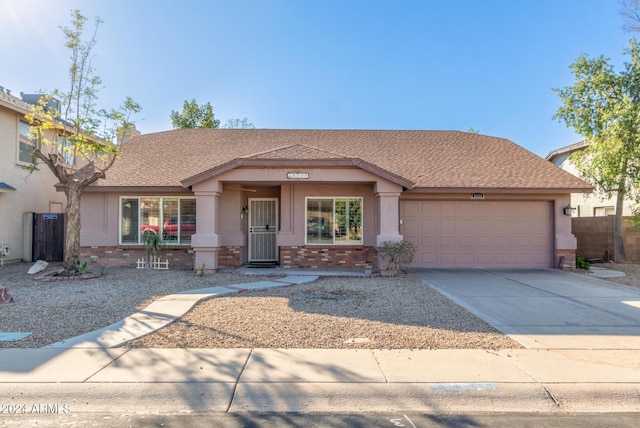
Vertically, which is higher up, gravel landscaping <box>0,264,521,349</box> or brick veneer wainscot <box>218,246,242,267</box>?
brick veneer wainscot <box>218,246,242,267</box>

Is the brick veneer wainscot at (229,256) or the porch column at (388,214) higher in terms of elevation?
the porch column at (388,214)

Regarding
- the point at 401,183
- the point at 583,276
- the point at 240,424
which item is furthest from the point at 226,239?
the point at 583,276

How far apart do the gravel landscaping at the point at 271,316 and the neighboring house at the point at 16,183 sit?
16.7ft

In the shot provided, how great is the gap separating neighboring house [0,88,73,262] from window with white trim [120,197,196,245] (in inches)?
181

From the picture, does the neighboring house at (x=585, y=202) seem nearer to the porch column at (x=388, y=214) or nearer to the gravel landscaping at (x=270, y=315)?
the porch column at (x=388, y=214)

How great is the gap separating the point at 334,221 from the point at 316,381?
851cm

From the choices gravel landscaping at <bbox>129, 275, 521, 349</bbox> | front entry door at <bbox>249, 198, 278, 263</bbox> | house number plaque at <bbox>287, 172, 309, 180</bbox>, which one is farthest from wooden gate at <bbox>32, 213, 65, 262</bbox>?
gravel landscaping at <bbox>129, 275, 521, 349</bbox>

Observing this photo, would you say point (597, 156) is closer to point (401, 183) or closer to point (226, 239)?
point (401, 183)

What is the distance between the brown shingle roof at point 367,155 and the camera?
1260 cm

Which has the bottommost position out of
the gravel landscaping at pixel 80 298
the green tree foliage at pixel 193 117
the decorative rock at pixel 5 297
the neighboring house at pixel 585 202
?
the gravel landscaping at pixel 80 298

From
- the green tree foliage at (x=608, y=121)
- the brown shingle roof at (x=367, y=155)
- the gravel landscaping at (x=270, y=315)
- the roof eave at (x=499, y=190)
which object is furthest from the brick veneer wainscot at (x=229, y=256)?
the green tree foliage at (x=608, y=121)

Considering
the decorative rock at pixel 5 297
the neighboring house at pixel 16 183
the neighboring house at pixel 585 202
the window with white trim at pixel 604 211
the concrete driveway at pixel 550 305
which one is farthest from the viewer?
the window with white trim at pixel 604 211

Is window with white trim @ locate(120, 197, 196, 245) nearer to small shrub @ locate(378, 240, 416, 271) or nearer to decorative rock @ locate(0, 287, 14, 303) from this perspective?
decorative rock @ locate(0, 287, 14, 303)

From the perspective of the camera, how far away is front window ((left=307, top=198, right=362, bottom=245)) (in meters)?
12.5
